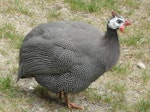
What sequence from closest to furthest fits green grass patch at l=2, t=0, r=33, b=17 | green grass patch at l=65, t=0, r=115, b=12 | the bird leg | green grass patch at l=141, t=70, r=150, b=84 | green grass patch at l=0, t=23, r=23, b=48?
1. the bird leg
2. green grass patch at l=141, t=70, r=150, b=84
3. green grass patch at l=0, t=23, r=23, b=48
4. green grass patch at l=2, t=0, r=33, b=17
5. green grass patch at l=65, t=0, r=115, b=12

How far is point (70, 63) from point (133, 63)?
1434 millimetres

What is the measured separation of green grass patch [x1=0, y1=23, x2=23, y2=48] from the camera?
5419mm

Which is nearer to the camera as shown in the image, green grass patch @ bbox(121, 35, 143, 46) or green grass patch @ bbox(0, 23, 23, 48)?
green grass patch @ bbox(0, 23, 23, 48)

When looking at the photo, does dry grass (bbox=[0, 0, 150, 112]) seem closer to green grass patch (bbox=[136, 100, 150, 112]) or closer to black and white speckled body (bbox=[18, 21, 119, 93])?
green grass patch (bbox=[136, 100, 150, 112])

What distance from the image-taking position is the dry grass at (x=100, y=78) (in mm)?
4617

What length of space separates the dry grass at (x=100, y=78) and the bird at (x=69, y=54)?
32 centimetres

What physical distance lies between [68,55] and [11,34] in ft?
4.88

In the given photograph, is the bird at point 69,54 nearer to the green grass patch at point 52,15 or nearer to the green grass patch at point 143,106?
the green grass patch at point 143,106

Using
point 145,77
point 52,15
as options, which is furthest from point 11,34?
point 145,77

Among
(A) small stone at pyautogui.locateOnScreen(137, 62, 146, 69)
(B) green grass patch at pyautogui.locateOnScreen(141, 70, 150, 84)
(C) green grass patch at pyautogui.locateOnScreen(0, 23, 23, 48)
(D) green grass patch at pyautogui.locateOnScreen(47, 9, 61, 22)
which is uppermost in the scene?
(D) green grass patch at pyautogui.locateOnScreen(47, 9, 61, 22)

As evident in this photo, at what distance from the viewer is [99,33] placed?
4402mm

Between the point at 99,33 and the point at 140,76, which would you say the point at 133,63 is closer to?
the point at 140,76

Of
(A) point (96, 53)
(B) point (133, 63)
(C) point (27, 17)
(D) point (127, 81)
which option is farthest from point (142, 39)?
(A) point (96, 53)

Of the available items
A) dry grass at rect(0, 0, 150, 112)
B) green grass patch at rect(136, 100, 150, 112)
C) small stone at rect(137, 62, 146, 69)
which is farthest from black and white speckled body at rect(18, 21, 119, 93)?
small stone at rect(137, 62, 146, 69)
